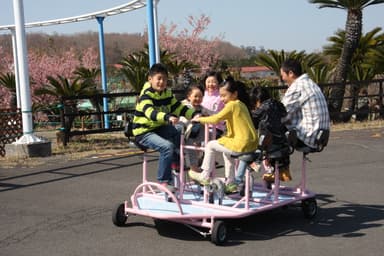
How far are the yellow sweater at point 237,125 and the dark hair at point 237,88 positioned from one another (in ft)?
0.60

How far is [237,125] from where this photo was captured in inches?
235

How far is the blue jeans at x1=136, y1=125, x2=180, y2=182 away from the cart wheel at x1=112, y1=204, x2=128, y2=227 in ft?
1.73

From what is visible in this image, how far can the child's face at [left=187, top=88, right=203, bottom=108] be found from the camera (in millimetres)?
6805

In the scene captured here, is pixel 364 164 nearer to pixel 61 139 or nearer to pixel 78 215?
pixel 78 215

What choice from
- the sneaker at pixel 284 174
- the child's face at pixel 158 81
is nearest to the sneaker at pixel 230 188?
the sneaker at pixel 284 174

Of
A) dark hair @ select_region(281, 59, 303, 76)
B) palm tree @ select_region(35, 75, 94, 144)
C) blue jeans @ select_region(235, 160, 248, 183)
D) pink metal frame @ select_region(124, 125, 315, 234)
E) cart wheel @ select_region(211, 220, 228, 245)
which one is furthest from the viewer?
palm tree @ select_region(35, 75, 94, 144)

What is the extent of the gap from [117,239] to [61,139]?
893 centimetres

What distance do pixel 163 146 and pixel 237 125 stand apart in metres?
0.84

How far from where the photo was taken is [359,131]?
51.9 ft

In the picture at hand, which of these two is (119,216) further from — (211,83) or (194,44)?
(194,44)

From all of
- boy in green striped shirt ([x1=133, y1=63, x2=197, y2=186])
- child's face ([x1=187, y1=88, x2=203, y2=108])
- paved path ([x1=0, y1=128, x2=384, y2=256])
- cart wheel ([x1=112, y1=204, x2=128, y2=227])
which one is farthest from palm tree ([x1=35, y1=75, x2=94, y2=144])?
cart wheel ([x1=112, y1=204, x2=128, y2=227])

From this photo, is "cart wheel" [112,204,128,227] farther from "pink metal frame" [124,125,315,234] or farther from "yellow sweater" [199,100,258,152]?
"yellow sweater" [199,100,258,152]

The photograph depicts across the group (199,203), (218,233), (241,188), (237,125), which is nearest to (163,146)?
(199,203)

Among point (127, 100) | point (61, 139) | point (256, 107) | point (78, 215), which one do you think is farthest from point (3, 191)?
point (127, 100)
